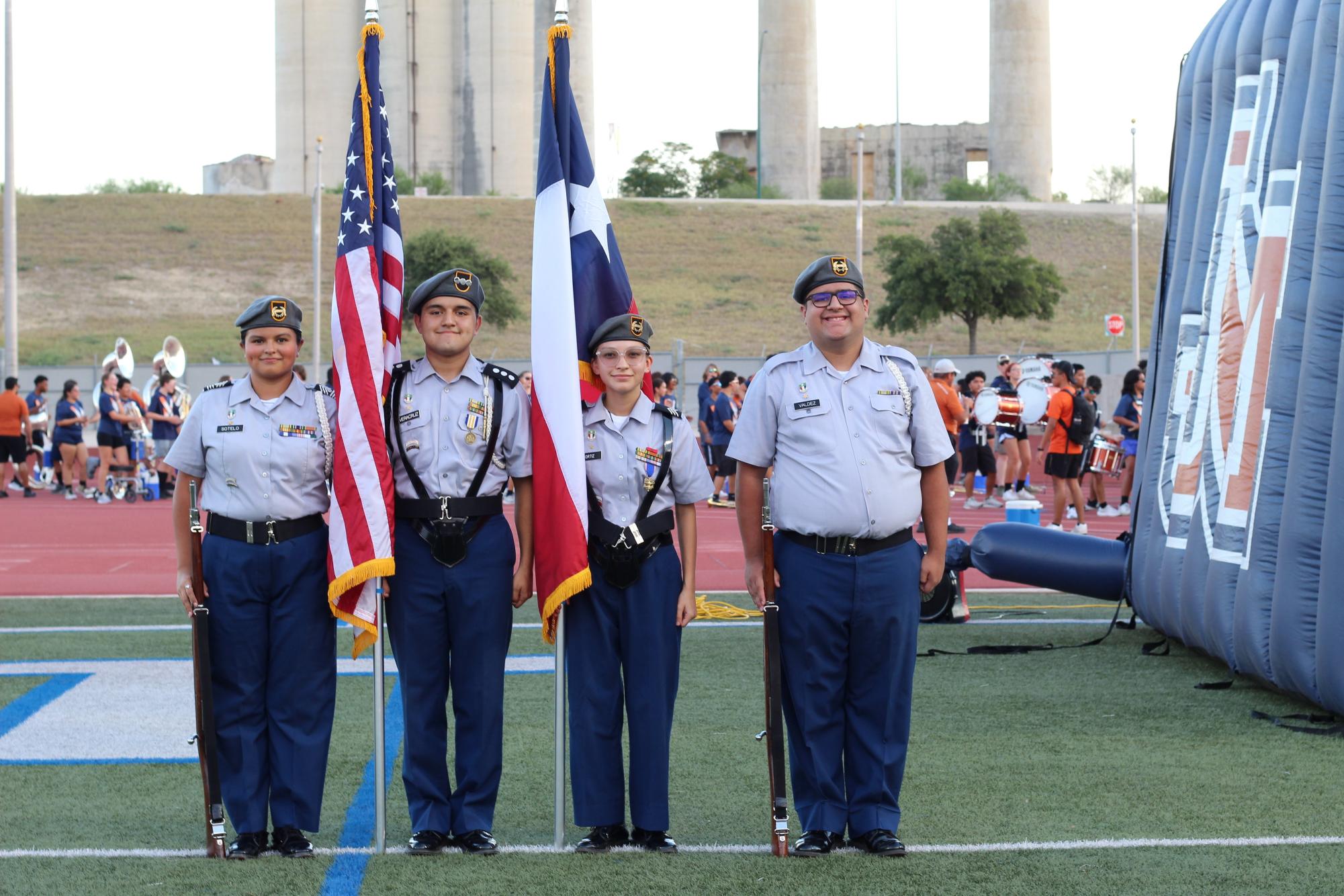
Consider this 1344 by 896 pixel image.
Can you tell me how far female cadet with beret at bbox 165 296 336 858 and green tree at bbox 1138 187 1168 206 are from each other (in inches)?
3901

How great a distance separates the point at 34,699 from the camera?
8422 mm

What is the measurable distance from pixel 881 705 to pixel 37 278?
67.0 m

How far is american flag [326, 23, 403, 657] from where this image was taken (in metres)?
5.42

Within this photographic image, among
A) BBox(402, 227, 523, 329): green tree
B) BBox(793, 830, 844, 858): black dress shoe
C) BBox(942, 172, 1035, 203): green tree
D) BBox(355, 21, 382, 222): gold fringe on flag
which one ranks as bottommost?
BBox(793, 830, 844, 858): black dress shoe

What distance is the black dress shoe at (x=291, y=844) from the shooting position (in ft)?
18.1

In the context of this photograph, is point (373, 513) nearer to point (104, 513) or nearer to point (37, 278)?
point (104, 513)

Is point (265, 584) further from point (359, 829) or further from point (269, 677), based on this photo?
point (359, 829)

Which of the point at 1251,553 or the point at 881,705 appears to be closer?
the point at 881,705

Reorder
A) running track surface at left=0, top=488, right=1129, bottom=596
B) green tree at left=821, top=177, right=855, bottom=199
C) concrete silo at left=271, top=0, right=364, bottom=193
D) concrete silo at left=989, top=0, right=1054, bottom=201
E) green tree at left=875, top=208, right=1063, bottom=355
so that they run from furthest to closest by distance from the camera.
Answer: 1. green tree at left=821, top=177, right=855, bottom=199
2. concrete silo at left=989, top=0, right=1054, bottom=201
3. concrete silo at left=271, top=0, right=364, bottom=193
4. green tree at left=875, top=208, right=1063, bottom=355
5. running track surface at left=0, top=488, right=1129, bottom=596

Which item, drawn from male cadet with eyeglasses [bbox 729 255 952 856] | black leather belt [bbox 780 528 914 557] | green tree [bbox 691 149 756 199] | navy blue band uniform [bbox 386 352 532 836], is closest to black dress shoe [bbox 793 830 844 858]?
male cadet with eyeglasses [bbox 729 255 952 856]

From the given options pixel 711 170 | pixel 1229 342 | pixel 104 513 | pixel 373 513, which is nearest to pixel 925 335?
pixel 711 170

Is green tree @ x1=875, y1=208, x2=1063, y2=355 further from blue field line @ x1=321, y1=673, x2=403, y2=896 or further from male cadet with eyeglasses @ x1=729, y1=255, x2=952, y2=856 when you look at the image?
male cadet with eyeglasses @ x1=729, y1=255, x2=952, y2=856

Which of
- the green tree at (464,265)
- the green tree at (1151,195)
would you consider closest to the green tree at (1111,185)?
the green tree at (1151,195)

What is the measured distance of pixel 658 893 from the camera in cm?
505
